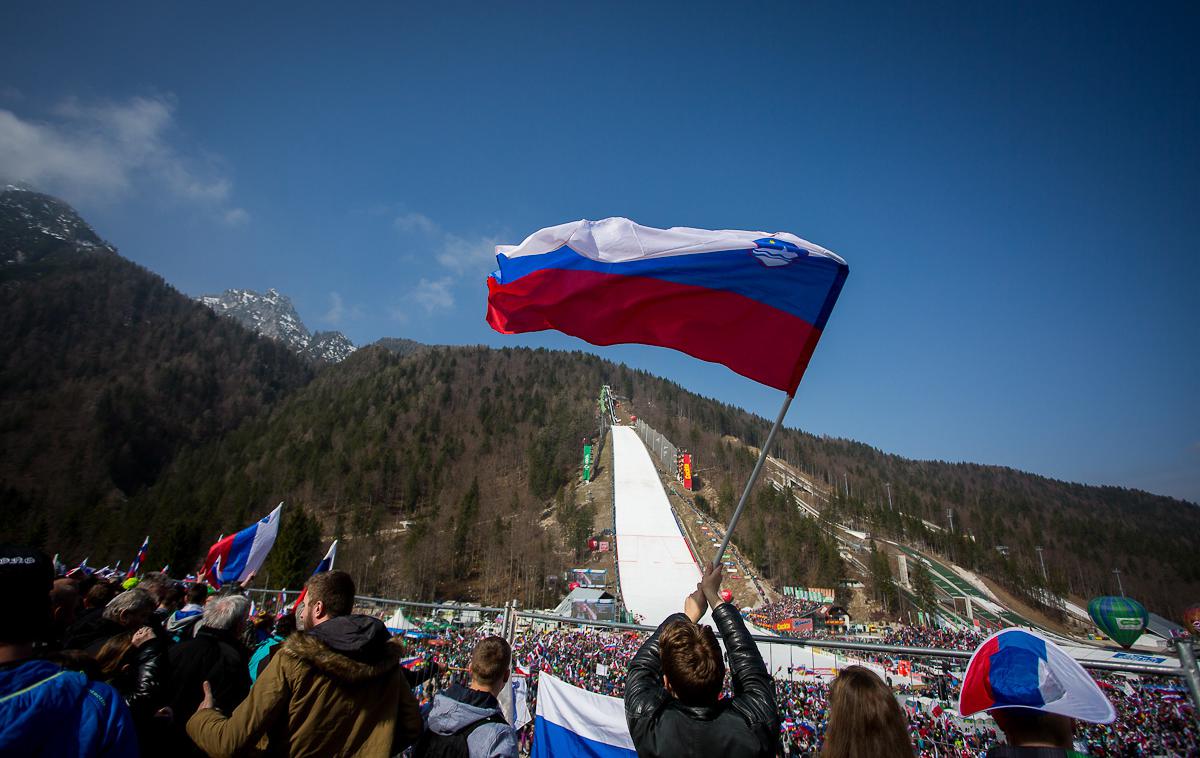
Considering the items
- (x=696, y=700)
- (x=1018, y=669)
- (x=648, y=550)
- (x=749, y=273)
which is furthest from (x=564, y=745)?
(x=648, y=550)

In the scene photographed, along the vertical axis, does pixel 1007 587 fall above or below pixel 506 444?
below

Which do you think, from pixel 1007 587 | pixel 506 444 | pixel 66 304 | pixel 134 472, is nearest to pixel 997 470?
pixel 1007 587

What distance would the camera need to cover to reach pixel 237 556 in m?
11.0

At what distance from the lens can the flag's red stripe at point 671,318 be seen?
466cm

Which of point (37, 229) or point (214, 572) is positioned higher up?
point (37, 229)

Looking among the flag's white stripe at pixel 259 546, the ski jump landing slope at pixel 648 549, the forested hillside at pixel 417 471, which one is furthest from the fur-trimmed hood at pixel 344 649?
the forested hillside at pixel 417 471

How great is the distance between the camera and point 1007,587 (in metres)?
71.9

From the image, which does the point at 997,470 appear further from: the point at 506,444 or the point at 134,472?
the point at 134,472

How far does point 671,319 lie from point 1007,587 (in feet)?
300

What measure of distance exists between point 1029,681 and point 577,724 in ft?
11.4

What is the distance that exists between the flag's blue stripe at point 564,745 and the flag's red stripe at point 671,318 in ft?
10.9

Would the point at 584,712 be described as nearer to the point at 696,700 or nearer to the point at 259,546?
the point at 696,700

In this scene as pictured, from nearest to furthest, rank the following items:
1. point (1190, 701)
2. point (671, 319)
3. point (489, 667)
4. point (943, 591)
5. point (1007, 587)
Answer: point (1190, 701)
point (489, 667)
point (671, 319)
point (943, 591)
point (1007, 587)

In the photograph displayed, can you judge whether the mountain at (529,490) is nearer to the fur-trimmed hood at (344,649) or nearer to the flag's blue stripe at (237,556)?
the flag's blue stripe at (237,556)
